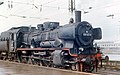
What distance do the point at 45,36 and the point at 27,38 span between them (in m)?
4.66

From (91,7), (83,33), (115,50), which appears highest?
(91,7)

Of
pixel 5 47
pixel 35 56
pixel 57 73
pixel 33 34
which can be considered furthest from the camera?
pixel 5 47

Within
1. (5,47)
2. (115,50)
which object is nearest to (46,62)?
(5,47)

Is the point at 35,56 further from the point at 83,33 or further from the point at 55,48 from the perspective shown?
the point at 83,33

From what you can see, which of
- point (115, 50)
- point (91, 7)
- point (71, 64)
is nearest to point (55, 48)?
point (71, 64)

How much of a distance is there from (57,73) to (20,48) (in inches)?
485

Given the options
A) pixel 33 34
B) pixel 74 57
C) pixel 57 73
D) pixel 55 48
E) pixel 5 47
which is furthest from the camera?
pixel 5 47

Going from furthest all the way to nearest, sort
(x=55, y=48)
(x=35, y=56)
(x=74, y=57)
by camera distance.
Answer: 1. (x=35, y=56)
2. (x=55, y=48)
3. (x=74, y=57)

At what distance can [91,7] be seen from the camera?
26.4 metres

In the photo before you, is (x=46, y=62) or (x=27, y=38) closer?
(x=46, y=62)

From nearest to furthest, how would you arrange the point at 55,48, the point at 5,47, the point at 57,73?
the point at 57,73
the point at 55,48
the point at 5,47

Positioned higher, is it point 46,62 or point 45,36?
point 45,36

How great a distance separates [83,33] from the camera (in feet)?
62.7

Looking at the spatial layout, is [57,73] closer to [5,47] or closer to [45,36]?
[45,36]
